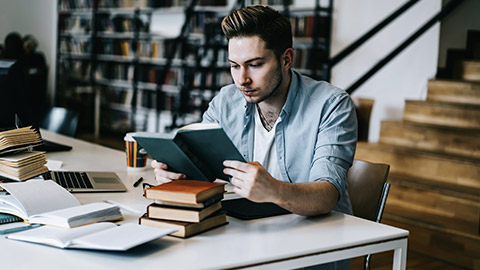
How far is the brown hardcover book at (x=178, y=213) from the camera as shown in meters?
1.24

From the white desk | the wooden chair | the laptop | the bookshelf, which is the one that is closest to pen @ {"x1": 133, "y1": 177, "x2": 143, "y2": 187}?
the laptop

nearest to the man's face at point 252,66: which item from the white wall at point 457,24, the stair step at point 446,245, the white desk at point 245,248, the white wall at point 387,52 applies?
the white desk at point 245,248

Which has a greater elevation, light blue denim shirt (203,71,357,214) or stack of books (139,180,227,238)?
light blue denim shirt (203,71,357,214)

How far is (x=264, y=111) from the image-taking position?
1833mm

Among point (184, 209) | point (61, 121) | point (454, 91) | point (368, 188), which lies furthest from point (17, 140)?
point (454, 91)

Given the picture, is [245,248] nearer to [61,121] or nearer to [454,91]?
[61,121]

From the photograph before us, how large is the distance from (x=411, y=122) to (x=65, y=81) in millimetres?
6289

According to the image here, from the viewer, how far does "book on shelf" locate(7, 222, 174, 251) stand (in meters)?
1.08

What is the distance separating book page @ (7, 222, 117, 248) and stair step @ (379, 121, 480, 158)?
3123 mm

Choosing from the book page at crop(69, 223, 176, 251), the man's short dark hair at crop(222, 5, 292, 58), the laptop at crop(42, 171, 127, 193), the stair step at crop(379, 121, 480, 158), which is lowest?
the stair step at crop(379, 121, 480, 158)

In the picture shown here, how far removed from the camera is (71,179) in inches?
70.1

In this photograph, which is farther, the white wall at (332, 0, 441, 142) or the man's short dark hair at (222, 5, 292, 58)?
the white wall at (332, 0, 441, 142)

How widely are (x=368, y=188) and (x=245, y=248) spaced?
2.61 ft

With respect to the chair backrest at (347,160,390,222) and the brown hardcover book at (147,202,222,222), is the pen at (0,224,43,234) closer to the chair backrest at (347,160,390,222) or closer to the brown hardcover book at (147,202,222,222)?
the brown hardcover book at (147,202,222,222)
